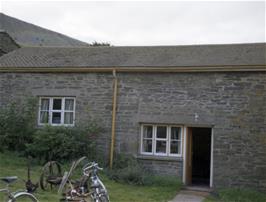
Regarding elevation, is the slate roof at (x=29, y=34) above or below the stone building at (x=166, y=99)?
above

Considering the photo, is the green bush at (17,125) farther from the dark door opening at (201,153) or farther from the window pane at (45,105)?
the dark door opening at (201,153)

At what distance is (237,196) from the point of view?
45.7ft

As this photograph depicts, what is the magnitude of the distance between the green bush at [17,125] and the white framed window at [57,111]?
0.47 m

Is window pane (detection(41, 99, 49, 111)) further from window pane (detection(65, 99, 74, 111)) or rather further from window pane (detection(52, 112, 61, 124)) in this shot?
window pane (detection(65, 99, 74, 111))

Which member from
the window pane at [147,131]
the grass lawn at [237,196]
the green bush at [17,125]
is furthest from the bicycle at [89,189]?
the green bush at [17,125]

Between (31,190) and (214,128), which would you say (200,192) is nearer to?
(214,128)

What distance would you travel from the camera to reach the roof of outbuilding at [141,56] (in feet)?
53.6

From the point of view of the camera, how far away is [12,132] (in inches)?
682

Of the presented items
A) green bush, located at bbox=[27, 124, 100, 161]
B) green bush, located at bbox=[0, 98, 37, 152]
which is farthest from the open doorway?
green bush, located at bbox=[0, 98, 37, 152]

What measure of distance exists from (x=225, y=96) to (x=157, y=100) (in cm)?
260

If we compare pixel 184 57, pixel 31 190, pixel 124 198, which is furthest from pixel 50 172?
pixel 184 57

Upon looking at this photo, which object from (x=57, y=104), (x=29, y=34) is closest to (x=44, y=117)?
(x=57, y=104)

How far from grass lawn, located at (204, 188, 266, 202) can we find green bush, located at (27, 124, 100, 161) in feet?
17.0

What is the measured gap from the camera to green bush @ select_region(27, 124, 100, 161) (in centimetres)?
1623
